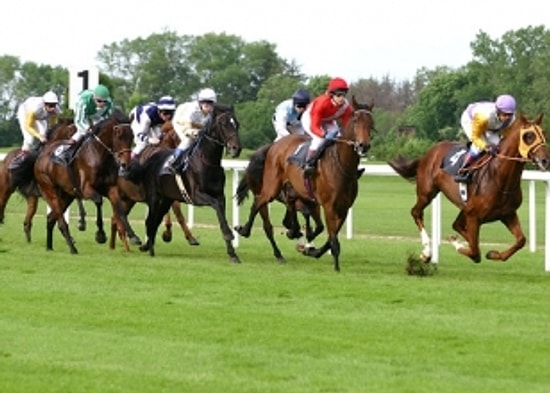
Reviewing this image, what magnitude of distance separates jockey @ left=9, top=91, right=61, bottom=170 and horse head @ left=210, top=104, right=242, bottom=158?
353cm

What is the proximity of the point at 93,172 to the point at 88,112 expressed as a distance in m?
0.97

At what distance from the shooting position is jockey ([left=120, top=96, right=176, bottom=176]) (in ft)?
59.9

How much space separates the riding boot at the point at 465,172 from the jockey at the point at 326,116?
1327mm

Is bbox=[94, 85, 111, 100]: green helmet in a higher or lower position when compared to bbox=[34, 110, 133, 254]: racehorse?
higher

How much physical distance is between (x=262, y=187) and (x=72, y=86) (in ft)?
15.1

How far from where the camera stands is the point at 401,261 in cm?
1659

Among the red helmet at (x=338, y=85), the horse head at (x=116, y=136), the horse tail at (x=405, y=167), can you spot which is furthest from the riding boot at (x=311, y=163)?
the horse head at (x=116, y=136)

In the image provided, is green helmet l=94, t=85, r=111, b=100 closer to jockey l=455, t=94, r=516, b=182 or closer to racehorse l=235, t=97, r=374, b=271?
racehorse l=235, t=97, r=374, b=271

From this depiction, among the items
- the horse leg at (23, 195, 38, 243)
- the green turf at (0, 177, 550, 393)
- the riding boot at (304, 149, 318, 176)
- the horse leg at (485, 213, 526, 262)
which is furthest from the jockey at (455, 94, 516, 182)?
the horse leg at (23, 195, 38, 243)

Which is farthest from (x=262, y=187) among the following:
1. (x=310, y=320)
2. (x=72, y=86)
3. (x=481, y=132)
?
(x=310, y=320)

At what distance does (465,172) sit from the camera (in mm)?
14766

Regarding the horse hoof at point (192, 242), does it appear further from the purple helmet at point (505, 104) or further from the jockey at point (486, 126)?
the purple helmet at point (505, 104)

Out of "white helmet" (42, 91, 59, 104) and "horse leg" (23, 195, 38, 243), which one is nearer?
"white helmet" (42, 91, 59, 104)

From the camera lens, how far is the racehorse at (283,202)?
55.2 ft
